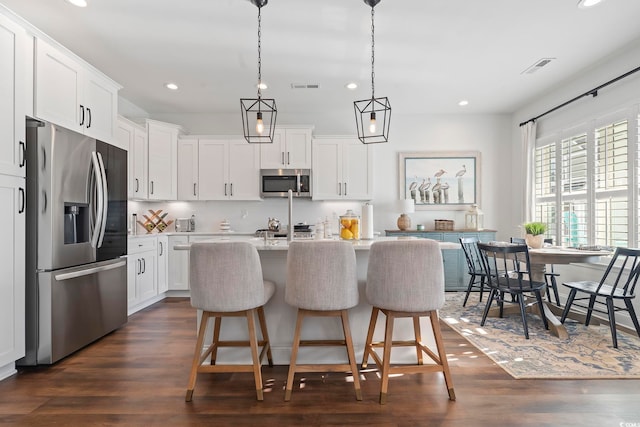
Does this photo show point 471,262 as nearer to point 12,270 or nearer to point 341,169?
point 341,169

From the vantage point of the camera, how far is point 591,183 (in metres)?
4.05

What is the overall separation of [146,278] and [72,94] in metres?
2.34

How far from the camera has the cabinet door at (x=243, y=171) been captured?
537cm

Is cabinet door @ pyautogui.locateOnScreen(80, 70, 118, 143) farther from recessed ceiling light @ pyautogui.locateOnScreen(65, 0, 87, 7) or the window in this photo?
the window

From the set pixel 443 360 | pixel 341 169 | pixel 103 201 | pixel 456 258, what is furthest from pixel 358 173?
pixel 443 360

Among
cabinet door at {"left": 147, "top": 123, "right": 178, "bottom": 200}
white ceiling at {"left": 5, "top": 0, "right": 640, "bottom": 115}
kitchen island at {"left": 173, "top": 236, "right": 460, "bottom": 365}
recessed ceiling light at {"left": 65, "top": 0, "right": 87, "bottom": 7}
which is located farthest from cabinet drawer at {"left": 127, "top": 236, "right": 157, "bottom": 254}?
recessed ceiling light at {"left": 65, "top": 0, "right": 87, "bottom": 7}

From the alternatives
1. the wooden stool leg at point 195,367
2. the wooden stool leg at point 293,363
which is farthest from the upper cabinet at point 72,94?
the wooden stool leg at point 293,363

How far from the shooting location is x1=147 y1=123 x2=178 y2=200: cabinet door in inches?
193

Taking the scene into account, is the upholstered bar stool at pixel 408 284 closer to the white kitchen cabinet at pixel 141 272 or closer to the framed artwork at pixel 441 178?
the white kitchen cabinet at pixel 141 272

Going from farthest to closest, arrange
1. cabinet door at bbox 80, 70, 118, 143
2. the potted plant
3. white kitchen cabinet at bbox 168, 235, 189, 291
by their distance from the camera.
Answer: white kitchen cabinet at bbox 168, 235, 189, 291, the potted plant, cabinet door at bbox 80, 70, 118, 143

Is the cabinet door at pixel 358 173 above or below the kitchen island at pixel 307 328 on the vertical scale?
above

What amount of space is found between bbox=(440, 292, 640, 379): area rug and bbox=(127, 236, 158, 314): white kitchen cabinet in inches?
140

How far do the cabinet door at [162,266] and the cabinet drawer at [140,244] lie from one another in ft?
0.59

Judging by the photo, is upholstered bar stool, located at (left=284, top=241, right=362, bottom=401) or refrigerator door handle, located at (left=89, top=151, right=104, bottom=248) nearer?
upholstered bar stool, located at (left=284, top=241, right=362, bottom=401)
